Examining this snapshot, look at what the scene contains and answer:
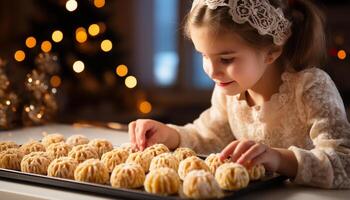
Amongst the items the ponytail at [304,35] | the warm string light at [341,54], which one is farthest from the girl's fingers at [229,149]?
the warm string light at [341,54]

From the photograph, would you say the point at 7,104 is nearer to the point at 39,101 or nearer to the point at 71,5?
the point at 39,101

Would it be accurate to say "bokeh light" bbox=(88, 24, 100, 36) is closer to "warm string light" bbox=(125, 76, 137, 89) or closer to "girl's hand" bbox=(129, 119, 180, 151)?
"warm string light" bbox=(125, 76, 137, 89)

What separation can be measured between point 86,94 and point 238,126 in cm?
276

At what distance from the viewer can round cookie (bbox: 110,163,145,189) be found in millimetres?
1225

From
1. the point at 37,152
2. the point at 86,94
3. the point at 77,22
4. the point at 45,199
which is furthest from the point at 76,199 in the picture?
the point at 86,94

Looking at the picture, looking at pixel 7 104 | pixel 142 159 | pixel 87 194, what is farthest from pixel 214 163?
pixel 7 104

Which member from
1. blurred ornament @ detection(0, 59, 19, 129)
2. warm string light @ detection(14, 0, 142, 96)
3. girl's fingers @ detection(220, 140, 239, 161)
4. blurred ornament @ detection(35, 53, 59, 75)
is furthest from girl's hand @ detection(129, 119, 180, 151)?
warm string light @ detection(14, 0, 142, 96)

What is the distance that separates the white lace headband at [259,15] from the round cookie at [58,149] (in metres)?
0.43

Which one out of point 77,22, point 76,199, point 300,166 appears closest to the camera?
point 76,199

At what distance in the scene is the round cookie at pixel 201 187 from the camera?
114cm

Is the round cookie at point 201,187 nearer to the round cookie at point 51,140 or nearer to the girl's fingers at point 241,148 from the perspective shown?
the girl's fingers at point 241,148

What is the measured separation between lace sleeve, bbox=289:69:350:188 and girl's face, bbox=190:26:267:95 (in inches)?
5.4

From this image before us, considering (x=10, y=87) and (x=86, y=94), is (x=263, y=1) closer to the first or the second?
(x=10, y=87)

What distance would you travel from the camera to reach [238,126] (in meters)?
1.66
